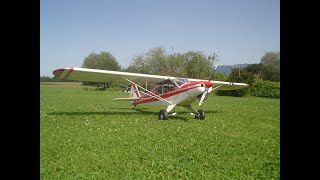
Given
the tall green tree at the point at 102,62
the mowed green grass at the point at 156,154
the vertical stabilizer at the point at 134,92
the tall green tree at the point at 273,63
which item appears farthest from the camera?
the tall green tree at the point at 102,62

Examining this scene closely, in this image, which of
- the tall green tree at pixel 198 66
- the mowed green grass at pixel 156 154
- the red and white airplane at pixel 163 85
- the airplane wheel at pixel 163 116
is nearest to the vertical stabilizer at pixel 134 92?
the red and white airplane at pixel 163 85

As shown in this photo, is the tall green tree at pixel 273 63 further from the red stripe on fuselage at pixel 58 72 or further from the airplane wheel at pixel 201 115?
the red stripe on fuselage at pixel 58 72

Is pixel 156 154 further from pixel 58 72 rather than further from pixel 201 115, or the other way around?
pixel 58 72

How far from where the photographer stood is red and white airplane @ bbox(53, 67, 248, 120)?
10281mm

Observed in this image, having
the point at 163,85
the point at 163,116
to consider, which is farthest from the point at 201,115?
the point at 163,85

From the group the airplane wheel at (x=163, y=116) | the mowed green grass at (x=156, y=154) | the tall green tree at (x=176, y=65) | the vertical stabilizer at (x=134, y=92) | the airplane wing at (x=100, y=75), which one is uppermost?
the tall green tree at (x=176, y=65)

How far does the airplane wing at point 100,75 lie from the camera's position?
10.3 metres

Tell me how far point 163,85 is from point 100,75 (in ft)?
8.74

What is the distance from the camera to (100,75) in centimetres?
1124

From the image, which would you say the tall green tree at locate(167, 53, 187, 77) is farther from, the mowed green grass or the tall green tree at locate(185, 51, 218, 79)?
the mowed green grass

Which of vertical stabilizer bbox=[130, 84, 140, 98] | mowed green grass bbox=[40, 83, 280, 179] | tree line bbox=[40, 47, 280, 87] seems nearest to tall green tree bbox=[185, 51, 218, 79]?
tree line bbox=[40, 47, 280, 87]

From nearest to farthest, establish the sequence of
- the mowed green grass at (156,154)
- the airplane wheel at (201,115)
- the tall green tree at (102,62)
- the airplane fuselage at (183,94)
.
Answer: the mowed green grass at (156,154) < the airplane fuselage at (183,94) < the airplane wheel at (201,115) < the tall green tree at (102,62)
